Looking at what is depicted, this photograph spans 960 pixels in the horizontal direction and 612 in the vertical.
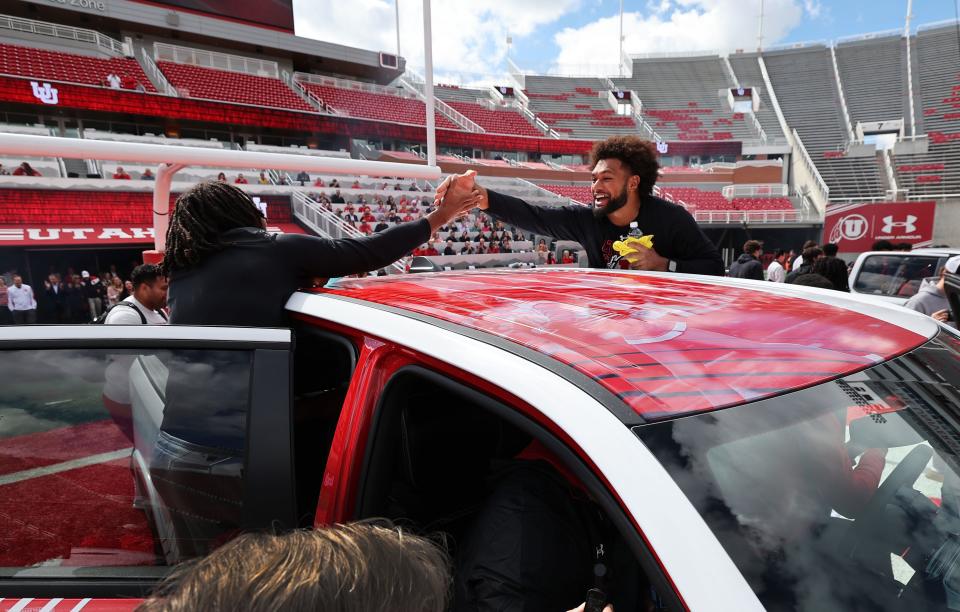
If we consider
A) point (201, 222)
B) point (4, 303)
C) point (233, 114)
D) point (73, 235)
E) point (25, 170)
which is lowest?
point (4, 303)

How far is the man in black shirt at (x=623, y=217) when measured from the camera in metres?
2.50

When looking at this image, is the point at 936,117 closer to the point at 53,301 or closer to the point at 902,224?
the point at 902,224

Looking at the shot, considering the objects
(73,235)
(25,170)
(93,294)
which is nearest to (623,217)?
(93,294)

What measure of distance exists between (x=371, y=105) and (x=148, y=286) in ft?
97.5

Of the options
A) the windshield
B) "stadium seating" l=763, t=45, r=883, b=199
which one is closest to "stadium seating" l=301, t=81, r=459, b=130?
"stadium seating" l=763, t=45, r=883, b=199

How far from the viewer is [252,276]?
1.56 meters

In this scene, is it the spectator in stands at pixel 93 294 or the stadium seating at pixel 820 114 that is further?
the stadium seating at pixel 820 114

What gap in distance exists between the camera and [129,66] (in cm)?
2427

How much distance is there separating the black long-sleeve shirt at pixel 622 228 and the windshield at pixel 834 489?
4.88 feet

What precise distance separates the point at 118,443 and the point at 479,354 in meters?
0.98

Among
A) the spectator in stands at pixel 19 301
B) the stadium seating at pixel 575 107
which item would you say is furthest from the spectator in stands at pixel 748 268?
the stadium seating at pixel 575 107

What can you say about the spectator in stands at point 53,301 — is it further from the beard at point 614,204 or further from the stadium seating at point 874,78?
the stadium seating at point 874,78

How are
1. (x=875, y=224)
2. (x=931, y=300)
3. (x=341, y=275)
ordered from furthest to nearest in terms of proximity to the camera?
(x=875, y=224) < (x=931, y=300) < (x=341, y=275)

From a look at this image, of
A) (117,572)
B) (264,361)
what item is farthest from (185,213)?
(117,572)
